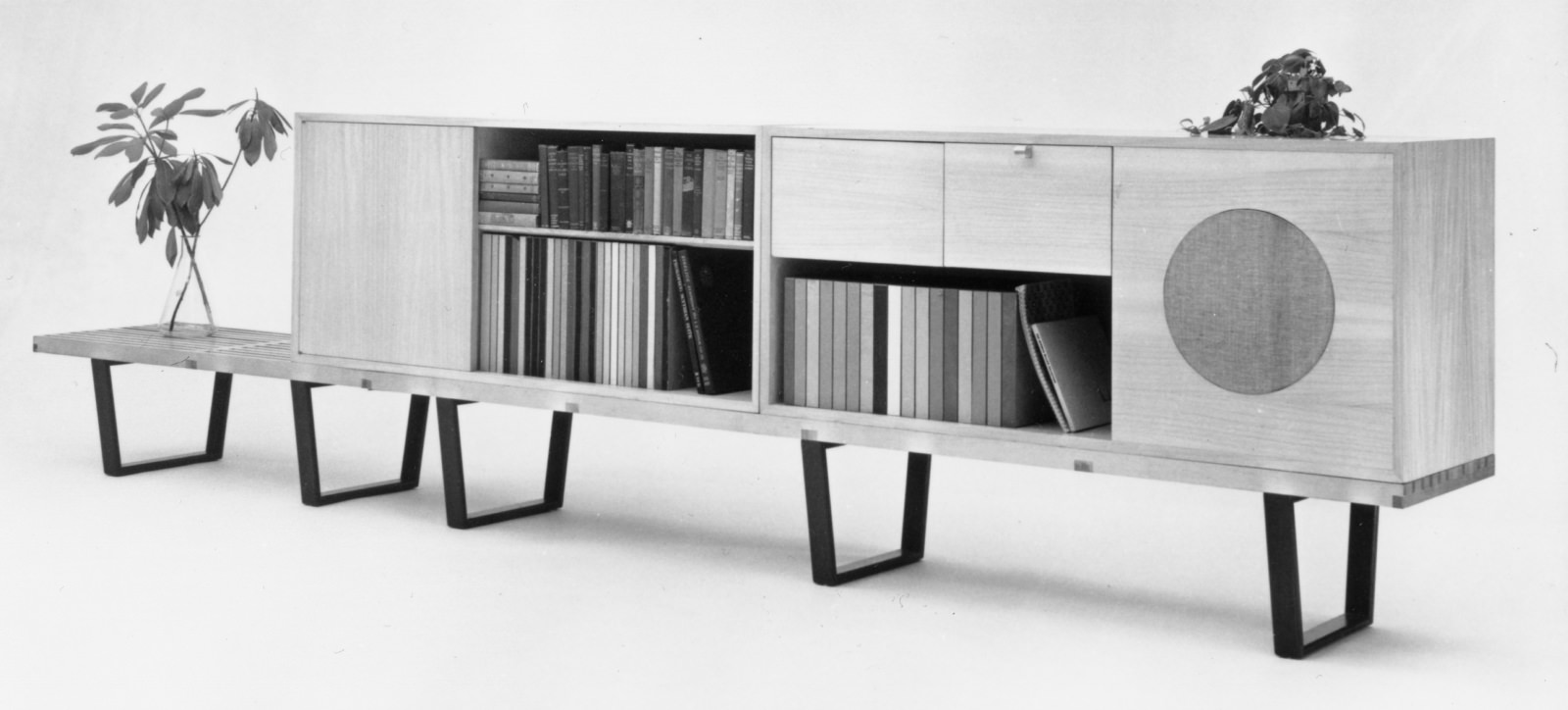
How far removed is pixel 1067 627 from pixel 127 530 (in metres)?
2.60

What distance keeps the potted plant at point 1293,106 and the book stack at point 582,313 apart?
60.5 inches

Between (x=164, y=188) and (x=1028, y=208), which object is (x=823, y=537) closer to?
(x=1028, y=208)

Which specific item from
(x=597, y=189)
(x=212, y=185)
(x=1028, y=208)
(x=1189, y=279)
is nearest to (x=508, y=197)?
(x=597, y=189)

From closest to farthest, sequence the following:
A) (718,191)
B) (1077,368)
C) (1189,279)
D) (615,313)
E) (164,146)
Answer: (1189,279)
(1077,368)
(718,191)
(615,313)
(164,146)

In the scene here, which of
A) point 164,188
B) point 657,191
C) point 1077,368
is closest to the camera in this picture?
point 1077,368

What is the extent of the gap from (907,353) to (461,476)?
1450mm

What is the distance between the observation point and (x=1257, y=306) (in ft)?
13.3

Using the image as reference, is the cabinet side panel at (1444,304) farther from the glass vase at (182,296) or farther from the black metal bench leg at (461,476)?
the glass vase at (182,296)

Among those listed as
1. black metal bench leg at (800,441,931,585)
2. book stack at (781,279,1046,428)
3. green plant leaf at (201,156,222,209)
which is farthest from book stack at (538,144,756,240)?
green plant leaf at (201,156,222,209)

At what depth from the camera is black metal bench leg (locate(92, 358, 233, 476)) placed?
608 cm

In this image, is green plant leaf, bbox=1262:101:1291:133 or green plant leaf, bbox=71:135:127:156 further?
green plant leaf, bbox=71:135:127:156

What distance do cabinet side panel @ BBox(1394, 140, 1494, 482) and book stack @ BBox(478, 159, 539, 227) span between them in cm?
234

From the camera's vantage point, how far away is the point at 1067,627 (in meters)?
4.35

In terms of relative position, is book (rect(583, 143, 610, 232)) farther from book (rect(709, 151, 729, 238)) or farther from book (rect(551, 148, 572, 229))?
book (rect(709, 151, 729, 238))
